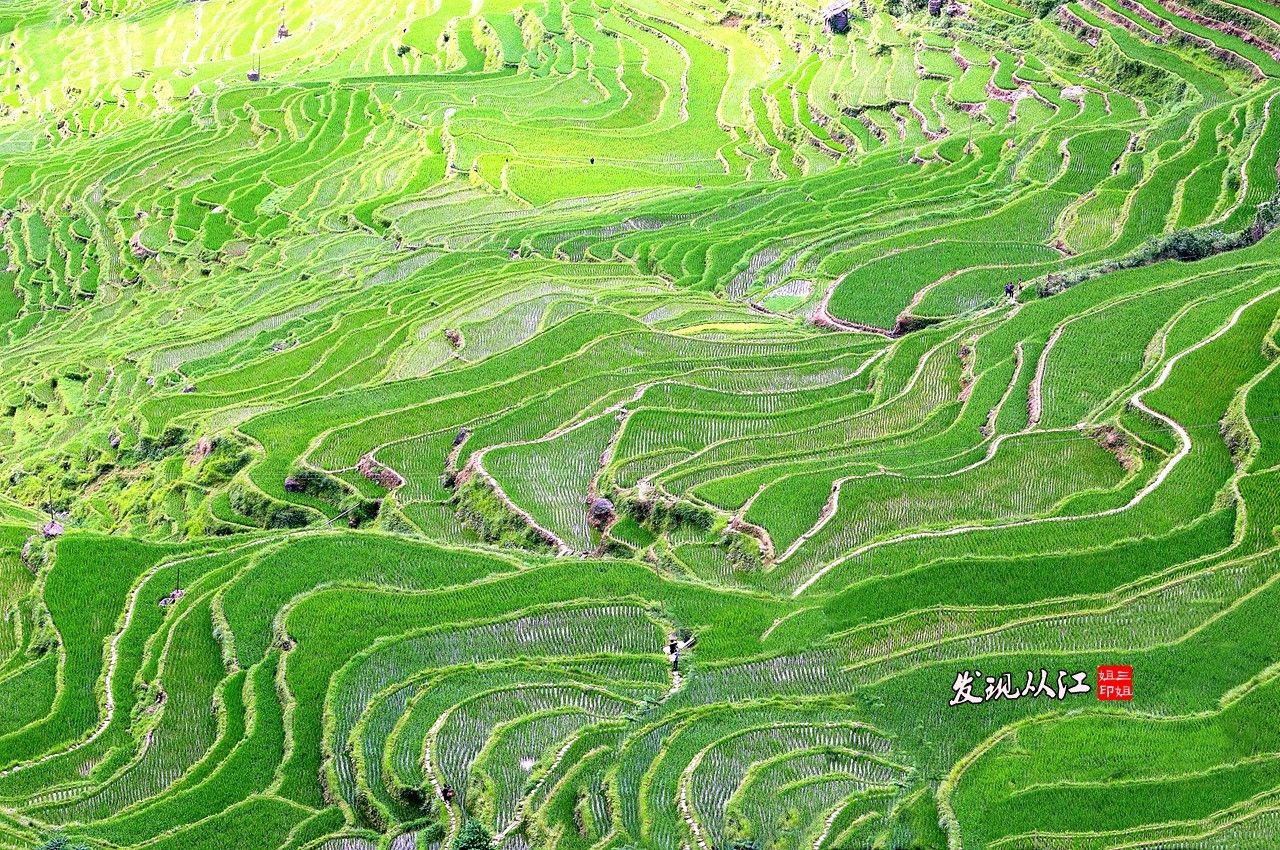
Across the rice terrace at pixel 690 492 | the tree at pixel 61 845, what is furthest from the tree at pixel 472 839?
the tree at pixel 61 845

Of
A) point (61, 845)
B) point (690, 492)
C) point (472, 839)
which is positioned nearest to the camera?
point (472, 839)

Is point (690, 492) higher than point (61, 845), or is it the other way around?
point (690, 492)

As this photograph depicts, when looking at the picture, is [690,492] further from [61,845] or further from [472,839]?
[61,845]

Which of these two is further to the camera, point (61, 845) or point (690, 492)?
point (690, 492)

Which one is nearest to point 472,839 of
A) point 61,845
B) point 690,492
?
point 61,845

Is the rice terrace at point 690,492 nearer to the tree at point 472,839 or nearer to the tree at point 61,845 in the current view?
the tree at point 472,839

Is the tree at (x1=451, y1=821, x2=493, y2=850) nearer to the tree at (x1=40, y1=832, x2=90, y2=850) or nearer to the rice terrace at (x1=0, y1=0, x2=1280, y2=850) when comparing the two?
the rice terrace at (x1=0, y1=0, x2=1280, y2=850)

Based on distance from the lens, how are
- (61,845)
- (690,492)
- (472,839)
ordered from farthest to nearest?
1. (690,492)
2. (61,845)
3. (472,839)
